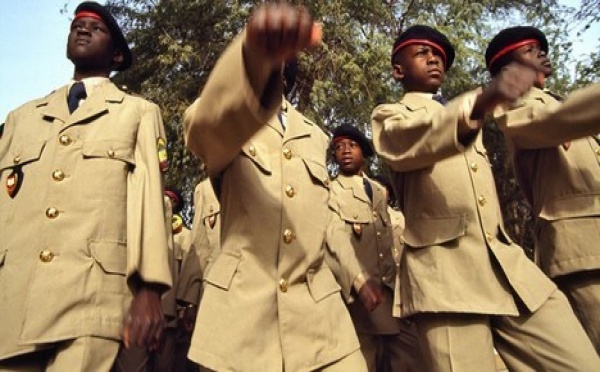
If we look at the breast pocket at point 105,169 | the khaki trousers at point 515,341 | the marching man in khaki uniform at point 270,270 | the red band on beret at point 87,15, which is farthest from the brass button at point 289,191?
the red band on beret at point 87,15

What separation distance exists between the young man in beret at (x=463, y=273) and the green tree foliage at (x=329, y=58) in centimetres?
783

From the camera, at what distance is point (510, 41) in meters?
4.20

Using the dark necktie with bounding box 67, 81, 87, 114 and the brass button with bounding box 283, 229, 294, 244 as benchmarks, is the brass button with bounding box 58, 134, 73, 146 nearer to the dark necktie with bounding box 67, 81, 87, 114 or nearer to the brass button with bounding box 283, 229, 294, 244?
the dark necktie with bounding box 67, 81, 87, 114

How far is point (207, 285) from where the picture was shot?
3.06 meters

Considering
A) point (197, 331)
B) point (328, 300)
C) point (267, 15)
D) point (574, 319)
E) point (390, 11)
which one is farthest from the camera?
point (390, 11)

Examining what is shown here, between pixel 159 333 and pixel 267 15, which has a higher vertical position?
pixel 267 15

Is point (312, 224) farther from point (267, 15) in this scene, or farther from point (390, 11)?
point (390, 11)

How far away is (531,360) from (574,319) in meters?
0.31

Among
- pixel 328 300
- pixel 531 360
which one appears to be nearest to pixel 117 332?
pixel 328 300

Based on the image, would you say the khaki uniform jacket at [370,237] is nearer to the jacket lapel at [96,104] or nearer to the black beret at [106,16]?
the black beret at [106,16]

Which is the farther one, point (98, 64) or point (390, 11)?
point (390, 11)

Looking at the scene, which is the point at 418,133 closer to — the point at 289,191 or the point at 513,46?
the point at 289,191

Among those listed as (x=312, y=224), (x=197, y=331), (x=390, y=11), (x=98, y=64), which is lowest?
(x=197, y=331)

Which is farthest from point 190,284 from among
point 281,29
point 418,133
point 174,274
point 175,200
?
point 281,29
